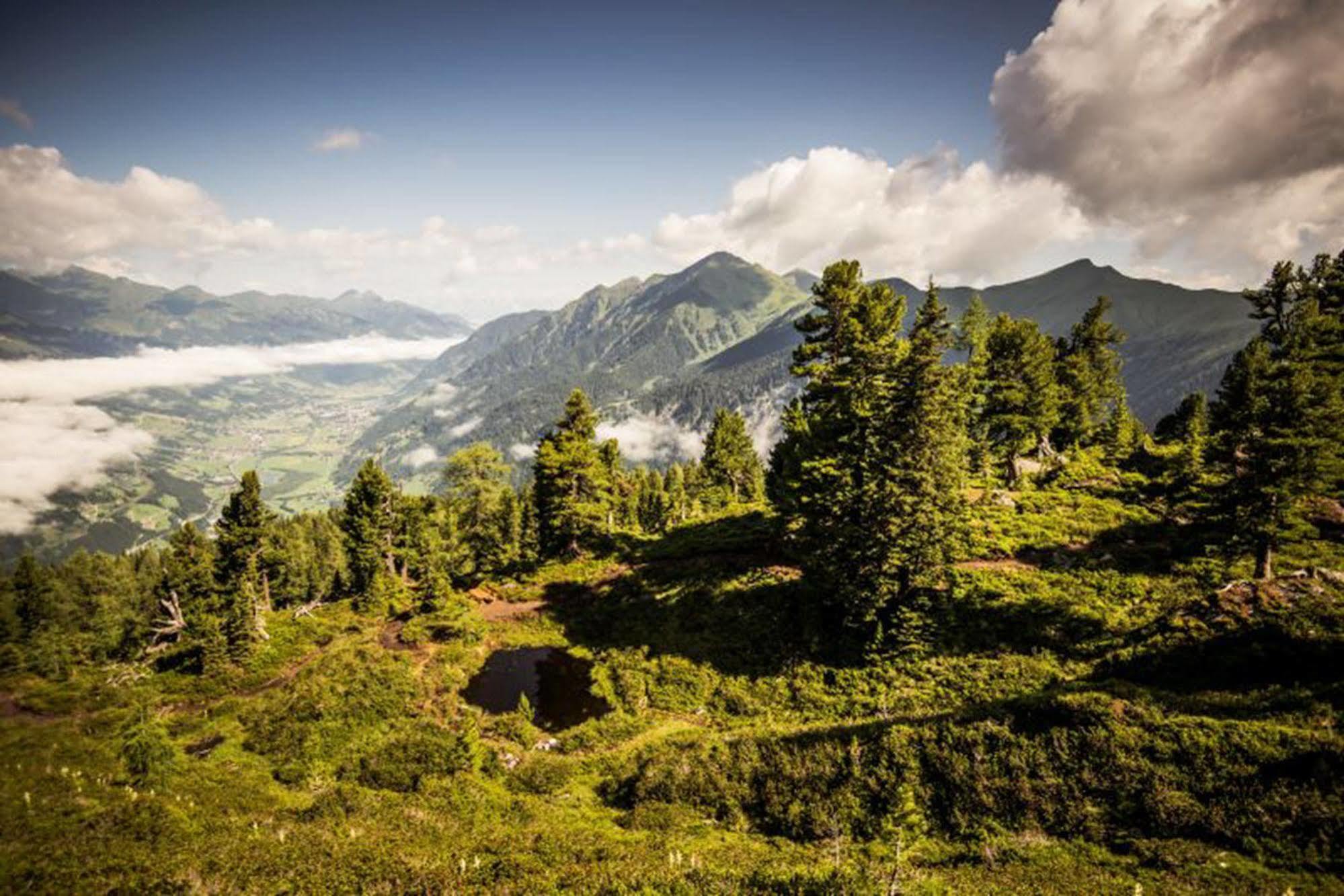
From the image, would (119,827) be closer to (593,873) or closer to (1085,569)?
(593,873)

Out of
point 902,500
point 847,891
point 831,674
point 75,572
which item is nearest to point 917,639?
point 831,674

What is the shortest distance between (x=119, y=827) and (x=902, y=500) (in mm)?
31987

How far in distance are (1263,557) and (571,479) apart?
145 ft

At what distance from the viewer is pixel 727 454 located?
256ft

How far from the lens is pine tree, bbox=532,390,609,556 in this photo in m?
49.8

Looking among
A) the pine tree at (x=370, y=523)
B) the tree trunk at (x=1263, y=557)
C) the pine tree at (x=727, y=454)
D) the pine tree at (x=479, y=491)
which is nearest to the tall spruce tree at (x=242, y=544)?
the pine tree at (x=370, y=523)

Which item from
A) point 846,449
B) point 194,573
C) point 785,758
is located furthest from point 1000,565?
point 194,573

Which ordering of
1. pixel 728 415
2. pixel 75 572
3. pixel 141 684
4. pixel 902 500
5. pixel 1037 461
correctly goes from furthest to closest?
pixel 75 572 → pixel 728 415 → pixel 1037 461 → pixel 141 684 → pixel 902 500

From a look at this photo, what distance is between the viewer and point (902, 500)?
2841 cm

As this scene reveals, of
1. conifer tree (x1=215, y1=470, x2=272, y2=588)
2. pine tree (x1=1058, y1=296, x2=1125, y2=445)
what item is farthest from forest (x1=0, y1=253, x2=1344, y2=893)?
pine tree (x1=1058, y1=296, x2=1125, y2=445)

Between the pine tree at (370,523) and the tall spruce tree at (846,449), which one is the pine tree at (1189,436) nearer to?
the tall spruce tree at (846,449)

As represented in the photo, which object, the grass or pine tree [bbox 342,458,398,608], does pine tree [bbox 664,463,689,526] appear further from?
the grass

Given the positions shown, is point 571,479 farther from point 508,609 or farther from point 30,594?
point 30,594

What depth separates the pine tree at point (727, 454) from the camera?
3078 inches
